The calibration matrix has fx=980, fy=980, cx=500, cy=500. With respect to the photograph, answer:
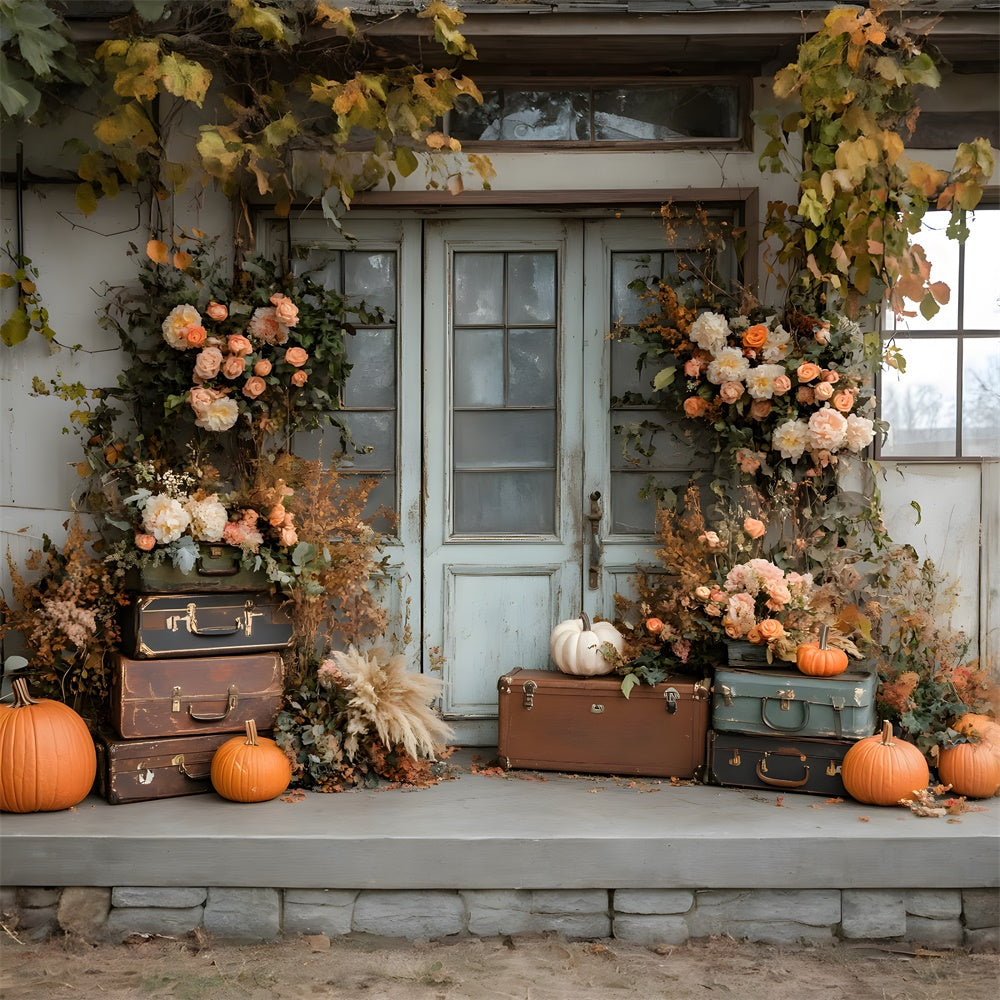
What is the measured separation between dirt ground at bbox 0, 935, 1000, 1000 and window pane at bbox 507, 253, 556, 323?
3039mm

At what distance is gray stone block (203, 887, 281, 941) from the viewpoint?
374cm

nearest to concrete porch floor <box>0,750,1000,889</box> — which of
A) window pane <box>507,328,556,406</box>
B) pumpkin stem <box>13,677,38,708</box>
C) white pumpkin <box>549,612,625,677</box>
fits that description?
pumpkin stem <box>13,677,38,708</box>

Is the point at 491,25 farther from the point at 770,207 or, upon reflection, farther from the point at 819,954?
the point at 819,954

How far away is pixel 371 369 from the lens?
206 inches

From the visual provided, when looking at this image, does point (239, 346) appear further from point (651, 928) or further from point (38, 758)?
point (651, 928)

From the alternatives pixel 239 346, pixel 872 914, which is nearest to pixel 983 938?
pixel 872 914

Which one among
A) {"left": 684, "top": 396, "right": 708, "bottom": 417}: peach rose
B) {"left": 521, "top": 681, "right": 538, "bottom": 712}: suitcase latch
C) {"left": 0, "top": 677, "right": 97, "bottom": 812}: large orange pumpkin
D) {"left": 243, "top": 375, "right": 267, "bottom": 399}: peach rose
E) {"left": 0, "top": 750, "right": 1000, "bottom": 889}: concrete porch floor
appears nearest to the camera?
{"left": 0, "top": 750, "right": 1000, "bottom": 889}: concrete porch floor

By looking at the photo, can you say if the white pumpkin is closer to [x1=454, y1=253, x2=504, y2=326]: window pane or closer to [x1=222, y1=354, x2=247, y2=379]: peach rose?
[x1=454, y1=253, x2=504, y2=326]: window pane

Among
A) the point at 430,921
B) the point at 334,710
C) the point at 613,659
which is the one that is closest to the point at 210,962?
the point at 430,921

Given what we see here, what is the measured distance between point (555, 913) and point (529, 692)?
1.09 metres

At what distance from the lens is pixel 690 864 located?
12.3 ft

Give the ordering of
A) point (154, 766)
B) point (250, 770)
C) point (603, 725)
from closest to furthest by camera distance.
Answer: point (250, 770), point (154, 766), point (603, 725)

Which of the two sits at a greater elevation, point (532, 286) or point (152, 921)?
point (532, 286)

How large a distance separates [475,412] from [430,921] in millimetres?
2553
